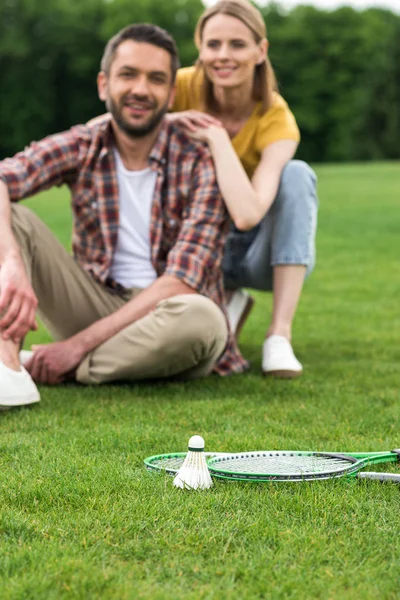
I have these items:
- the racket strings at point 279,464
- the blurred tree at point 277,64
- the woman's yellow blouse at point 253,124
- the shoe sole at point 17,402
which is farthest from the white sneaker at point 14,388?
the blurred tree at point 277,64

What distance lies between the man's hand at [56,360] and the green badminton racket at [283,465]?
1459mm

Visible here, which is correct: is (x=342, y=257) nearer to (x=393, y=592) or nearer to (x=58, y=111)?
(x=393, y=592)

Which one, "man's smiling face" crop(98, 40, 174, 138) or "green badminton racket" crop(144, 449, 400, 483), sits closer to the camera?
"green badminton racket" crop(144, 449, 400, 483)

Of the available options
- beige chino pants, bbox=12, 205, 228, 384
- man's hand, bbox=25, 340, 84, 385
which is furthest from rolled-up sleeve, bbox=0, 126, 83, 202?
man's hand, bbox=25, 340, 84, 385

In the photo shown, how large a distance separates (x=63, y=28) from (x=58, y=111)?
6.62 m

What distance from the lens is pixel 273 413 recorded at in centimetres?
368

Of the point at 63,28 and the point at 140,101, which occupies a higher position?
the point at 63,28

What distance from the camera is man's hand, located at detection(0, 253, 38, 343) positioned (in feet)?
11.7

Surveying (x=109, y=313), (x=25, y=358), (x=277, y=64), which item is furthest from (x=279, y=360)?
(x=277, y=64)

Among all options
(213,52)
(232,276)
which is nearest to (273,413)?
(232,276)

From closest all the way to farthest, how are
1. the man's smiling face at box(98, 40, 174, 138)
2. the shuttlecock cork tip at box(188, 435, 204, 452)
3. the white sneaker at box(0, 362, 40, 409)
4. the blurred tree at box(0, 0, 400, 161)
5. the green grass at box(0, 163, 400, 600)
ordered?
the green grass at box(0, 163, 400, 600) < the shuttlecock cork tip at box(188, 435, 204, 452) < the white sneaker at box(0, 362, 40, 409) < the man's smiling face at box(98, 40, 174, 138) < the blurred tree at box(0, 0, 400, 161)

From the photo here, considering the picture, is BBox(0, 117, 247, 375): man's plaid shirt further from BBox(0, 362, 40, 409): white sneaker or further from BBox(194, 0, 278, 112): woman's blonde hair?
BBox(0, 362, 40, 409): white sneaker

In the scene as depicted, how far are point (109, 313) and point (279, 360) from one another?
2.86ft

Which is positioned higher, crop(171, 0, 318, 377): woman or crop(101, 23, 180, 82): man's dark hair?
crop(101, 23, 180, 82): man's dark hair
